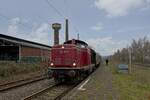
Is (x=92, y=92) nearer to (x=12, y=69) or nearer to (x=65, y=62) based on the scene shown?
(x=65, y=62)

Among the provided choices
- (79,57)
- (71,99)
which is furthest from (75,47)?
(71,99)

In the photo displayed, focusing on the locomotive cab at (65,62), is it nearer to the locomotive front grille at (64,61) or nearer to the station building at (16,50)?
the locomotive front grille at (64,61)

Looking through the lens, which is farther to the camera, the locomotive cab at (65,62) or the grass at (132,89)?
the locomotive cab at (65,62)

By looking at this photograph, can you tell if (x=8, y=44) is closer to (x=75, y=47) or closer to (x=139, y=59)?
(x=75, y=47)

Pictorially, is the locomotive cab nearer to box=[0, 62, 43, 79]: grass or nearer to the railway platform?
the railway platform

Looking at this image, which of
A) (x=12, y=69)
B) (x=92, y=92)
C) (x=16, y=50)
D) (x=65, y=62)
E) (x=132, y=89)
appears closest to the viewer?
(x=92, y=92)

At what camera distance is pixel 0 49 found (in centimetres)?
5981

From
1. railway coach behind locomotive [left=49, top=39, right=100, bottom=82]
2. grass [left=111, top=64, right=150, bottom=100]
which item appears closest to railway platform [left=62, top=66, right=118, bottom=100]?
grass [left=111, top=64, right=150, bottom=100]

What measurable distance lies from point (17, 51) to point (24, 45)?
2835 millimetres

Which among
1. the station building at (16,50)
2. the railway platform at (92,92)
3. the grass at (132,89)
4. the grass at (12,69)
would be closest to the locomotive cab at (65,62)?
the railway platform at (92,92)

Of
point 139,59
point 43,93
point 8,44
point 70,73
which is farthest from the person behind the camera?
point 139,59

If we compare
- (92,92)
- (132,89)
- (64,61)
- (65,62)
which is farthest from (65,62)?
(132,89)

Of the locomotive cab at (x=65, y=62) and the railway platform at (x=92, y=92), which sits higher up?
the locomotive cab at (x=65, y=62)

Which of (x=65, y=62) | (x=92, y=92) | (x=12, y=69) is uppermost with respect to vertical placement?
(x=65, y=62)
